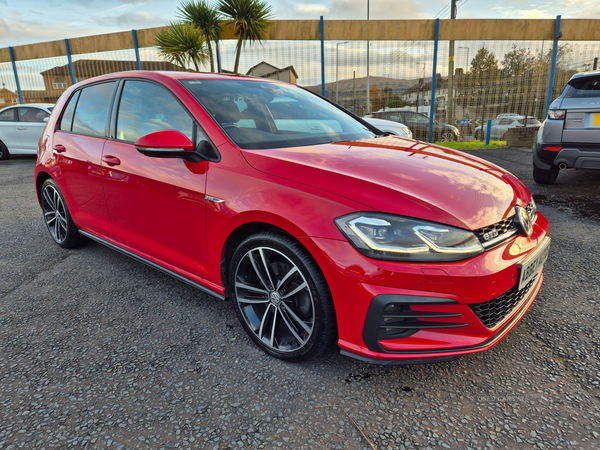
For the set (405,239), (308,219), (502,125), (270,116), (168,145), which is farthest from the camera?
(502,125)

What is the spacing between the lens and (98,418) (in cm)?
173

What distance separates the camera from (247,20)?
1145 centimetres

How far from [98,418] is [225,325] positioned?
893 millimetres

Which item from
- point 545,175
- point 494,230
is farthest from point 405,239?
point 545,175

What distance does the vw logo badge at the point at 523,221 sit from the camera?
1.96 m

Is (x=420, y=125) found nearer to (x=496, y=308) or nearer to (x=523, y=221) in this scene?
(x=523, y=221)

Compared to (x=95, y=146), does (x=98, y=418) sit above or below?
below

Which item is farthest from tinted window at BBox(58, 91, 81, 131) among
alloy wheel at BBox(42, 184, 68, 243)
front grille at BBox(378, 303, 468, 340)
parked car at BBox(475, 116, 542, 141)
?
parked car at BBox(475, 116, 542, 141)

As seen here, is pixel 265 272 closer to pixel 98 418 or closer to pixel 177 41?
pixel 98 418

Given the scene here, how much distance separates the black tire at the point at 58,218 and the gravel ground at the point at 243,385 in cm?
87

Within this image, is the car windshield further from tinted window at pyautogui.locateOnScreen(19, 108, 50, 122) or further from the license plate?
tinted window at pyautogui.locateOnScreen(19, 108, 50, 122)

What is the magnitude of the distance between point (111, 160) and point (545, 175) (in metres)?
6.01

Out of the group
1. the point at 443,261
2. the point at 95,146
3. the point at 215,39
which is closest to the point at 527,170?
the point at 443,261

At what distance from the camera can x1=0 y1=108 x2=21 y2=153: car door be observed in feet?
32.6
